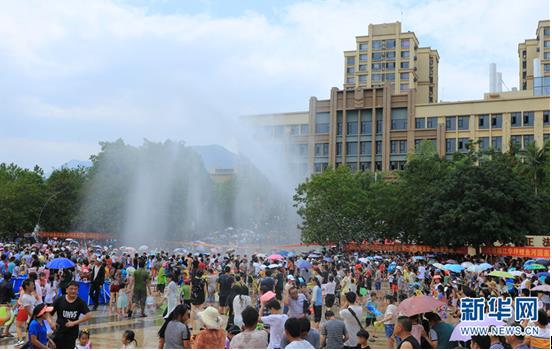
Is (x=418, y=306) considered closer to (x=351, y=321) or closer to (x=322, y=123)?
(x=351, y=321)

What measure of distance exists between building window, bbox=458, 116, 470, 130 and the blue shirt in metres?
71.8

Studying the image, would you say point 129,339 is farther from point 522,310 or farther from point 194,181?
point 194,181

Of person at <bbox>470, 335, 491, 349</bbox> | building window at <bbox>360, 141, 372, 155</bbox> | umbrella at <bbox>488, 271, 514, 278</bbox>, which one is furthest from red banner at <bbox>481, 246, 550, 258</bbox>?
building window at <bbox>360, 141, 372, 155</bbox>

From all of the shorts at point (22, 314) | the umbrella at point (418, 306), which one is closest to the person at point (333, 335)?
the umbrella at point (418, 306)

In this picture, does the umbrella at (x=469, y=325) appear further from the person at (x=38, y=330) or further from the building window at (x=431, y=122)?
the building window at (x=431, y=122)

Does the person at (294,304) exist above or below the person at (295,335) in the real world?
below

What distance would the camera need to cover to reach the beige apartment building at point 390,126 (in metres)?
71.8

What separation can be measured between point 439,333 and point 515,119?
6927cm

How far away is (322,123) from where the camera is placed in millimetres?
82438

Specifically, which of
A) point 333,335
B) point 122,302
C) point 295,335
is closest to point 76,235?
point 122,302

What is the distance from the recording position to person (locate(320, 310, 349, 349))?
8688 millimetres

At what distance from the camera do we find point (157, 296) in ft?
74.5

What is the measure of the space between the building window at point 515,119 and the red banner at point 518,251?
36.9 m

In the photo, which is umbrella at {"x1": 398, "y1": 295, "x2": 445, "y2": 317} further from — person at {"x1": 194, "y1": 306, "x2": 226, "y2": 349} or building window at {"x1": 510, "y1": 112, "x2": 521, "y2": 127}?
building window at {"x1": 510, "y1": 112, "x2": 521, "y2": 127}
